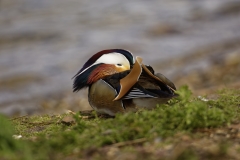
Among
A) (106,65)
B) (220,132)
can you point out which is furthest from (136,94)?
(220,132)

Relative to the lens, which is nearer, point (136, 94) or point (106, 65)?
point (136, 94)

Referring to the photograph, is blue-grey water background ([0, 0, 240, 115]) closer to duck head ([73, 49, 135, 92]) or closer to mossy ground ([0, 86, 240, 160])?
duck head ([73, 49, 135, 92])

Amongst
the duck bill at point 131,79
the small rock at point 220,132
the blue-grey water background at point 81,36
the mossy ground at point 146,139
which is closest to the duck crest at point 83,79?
the duck bill at point 131,79

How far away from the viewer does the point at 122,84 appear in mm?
4461

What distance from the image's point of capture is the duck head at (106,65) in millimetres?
4797

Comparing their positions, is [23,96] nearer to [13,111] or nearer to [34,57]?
[13,111]

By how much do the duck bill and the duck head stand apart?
0.37 metres

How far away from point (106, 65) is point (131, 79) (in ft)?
1.64

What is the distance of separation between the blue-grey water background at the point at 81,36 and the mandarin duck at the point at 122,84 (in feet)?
15.2

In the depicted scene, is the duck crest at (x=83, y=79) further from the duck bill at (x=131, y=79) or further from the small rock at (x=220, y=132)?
the small rock at (x=220, y=132)

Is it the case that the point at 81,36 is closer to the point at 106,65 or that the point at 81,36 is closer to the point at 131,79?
the point at 106,65

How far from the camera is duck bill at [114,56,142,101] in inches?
171

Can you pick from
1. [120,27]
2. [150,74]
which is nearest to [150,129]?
[150,74]

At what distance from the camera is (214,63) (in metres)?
12.0
